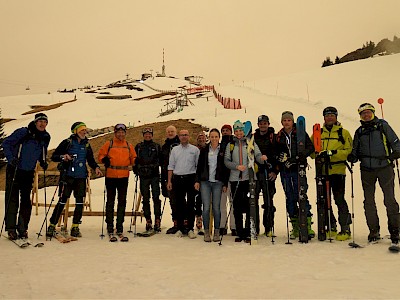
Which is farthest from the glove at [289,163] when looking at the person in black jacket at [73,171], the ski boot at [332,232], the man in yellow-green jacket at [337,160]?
the person in black jacket at [73,171]

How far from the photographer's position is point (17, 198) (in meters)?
6.88

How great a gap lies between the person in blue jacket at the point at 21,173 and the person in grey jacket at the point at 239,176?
12.3ft

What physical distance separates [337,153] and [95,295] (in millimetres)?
4792

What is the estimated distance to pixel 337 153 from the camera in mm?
6582

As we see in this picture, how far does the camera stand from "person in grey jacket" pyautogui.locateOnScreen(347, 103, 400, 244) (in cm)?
615

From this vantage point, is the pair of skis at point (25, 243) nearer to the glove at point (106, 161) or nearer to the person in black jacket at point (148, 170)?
the glove at point (106, 161)

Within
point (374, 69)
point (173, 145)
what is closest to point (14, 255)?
point (173, 145)

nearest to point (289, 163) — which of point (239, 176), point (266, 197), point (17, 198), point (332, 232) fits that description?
point (266, 197)

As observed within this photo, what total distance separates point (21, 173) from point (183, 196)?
3.20 metres

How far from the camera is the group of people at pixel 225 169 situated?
252 inches

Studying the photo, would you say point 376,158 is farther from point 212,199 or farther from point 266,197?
point 212,199

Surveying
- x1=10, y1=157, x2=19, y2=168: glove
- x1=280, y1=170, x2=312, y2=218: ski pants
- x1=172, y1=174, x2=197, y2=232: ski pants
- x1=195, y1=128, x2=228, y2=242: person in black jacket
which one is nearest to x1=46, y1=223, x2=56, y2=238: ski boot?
x1=10, y1=157, x2=19, y2=168: glove

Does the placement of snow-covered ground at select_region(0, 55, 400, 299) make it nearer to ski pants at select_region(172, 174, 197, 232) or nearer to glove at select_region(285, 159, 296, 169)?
ski pants at select_region(172, 174, 197, 232)

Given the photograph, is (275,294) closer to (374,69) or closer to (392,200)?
(392,200)
